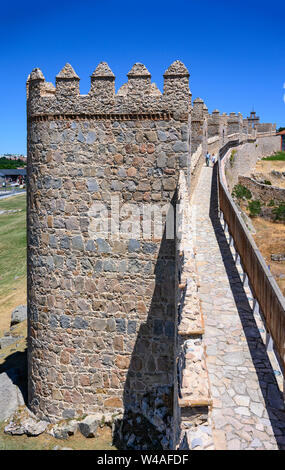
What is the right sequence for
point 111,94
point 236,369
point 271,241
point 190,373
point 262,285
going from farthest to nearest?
point 271,241
point 111,94
point 262,285
point 236,369
point 190,373

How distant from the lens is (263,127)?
182 ft

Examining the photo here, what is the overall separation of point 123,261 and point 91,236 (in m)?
0.85

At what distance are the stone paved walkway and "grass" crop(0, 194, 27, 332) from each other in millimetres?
11970

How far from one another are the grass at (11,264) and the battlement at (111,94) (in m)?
11.4

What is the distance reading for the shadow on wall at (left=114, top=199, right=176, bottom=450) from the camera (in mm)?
8133

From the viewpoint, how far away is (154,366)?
27.2 feet

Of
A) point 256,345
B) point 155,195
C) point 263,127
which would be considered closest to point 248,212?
point 155,195

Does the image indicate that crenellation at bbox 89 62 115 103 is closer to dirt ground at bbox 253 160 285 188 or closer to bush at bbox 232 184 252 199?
bush at bbox 232 184 252 199

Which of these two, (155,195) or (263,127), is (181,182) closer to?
(155,195)

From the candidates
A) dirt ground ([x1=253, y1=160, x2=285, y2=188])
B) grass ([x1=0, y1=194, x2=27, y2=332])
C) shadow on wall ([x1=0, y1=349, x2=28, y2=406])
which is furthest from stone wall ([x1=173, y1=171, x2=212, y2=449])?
dirt ground ([x1=253, y1=160, x2=285, y2=188])

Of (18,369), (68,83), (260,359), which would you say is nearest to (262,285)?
(260,359)

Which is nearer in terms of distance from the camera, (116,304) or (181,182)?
(181,182)

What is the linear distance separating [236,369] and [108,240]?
13.2ft

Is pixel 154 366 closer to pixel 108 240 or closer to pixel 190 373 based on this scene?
pixel 108 240
